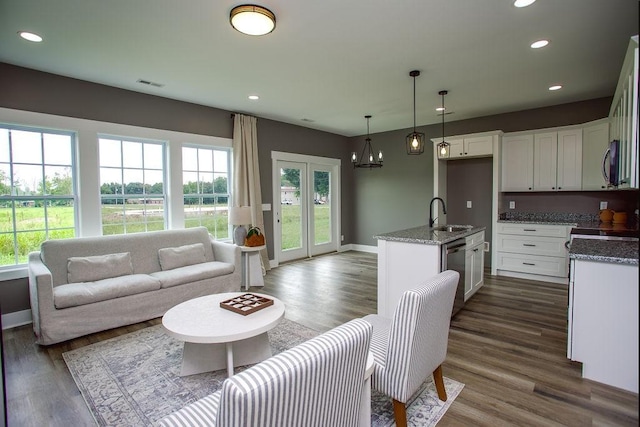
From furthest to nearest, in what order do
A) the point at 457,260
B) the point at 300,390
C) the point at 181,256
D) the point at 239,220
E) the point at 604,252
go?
the point at 239,220
the point at 181,256
the point at 457,260
the point at 604,252
the point at 300,390

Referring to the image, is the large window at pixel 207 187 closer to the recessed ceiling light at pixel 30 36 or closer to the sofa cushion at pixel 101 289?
the sofa cushion at pixel 101 289

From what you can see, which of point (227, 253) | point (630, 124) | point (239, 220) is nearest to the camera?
point (630, 124)

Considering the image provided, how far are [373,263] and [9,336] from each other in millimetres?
5110

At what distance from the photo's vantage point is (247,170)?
5.44 meters

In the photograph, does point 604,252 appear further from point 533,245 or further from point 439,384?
point 533,245

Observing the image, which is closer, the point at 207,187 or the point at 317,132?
the point at 207,187

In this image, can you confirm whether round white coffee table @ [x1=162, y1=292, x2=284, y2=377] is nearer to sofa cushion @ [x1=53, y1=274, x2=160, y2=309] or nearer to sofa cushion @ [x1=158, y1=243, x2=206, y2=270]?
sofa cushion @ [x1=53, y1=274, x2=160, y2=309]

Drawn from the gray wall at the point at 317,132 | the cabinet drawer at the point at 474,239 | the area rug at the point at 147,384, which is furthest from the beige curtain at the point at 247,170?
the cabinet drawer at the point at 474,239

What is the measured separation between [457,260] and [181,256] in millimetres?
3271

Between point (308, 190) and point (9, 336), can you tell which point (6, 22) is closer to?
point (9, 336)

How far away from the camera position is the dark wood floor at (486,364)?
2.03 meters

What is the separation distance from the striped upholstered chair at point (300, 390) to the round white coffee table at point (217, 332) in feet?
2.60

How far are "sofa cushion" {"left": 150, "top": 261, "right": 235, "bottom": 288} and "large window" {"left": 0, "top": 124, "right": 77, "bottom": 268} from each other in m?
1.28

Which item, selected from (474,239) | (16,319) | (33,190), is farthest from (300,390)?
(33,190)
